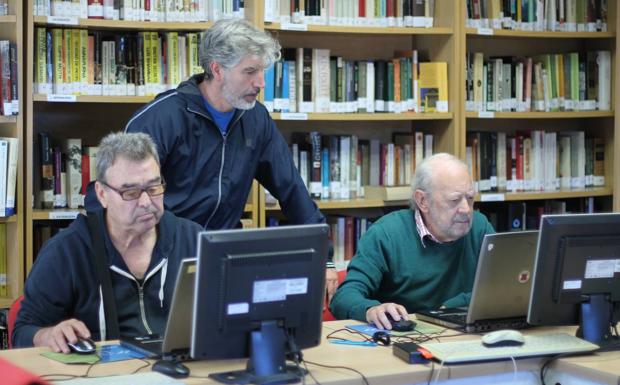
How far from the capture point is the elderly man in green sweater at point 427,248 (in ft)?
11.5

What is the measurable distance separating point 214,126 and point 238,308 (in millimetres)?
1505

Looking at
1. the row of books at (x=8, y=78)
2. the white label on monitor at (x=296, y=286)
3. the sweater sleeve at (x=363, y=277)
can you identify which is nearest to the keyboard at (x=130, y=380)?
the white label on monitor at (x=296, y=286)

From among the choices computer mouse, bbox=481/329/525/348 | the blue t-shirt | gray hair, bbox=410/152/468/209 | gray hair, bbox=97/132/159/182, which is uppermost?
the blue t-shirt

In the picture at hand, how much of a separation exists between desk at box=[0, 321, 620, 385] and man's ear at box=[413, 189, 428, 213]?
33.8 inches

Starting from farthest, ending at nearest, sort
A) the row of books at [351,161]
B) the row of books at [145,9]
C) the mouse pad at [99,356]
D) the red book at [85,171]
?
the row of books at [351,161], the red book at [85,171], the row of books at [145,9], the mouse pad at [99,356]

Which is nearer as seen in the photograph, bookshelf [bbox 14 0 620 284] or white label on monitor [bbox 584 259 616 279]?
white label on monitor [bbox 584 259 616 279]

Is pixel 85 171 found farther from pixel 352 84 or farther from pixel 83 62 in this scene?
pixel 352 84

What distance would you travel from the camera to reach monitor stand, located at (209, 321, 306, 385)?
7.91 feet

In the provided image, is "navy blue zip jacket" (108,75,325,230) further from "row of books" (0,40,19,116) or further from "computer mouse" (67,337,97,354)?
"computer mouse" (67,337,97,354)

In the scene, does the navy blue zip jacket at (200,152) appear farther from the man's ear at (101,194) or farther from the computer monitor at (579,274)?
the computer monitor at (579,274)

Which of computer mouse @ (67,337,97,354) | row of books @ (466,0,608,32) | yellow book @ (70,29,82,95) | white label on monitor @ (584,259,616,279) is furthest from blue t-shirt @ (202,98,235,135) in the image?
row of books @ (466,0,608,32)

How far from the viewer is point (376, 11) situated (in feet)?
16.1

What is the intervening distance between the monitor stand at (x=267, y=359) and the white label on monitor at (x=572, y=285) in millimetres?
874

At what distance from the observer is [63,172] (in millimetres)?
4355
